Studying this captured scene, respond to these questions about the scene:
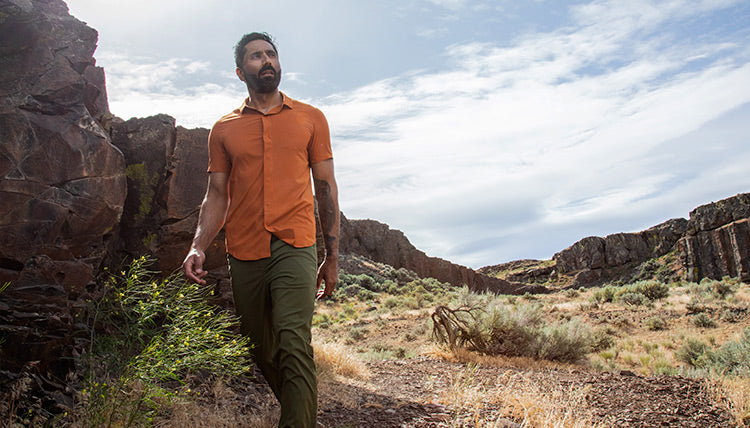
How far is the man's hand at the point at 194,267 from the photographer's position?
115 inches

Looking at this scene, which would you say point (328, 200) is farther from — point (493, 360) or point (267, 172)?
point (493, 360)

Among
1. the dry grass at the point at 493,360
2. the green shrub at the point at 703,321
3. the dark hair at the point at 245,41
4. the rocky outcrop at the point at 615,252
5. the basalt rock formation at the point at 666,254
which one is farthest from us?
the rocky outcrop at the point at 615,252

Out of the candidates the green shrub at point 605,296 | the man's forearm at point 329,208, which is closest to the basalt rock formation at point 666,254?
the green shrub at point 605,296

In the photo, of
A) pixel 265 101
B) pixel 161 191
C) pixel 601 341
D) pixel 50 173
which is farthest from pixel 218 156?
pixel 601 341

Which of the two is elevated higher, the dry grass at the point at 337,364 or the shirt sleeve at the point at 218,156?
the shirt sleeve at the point at 218,156

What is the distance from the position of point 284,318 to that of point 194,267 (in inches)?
28.9

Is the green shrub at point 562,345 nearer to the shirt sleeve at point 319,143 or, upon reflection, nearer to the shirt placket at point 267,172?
→ the shirt sleeve at point 319,143

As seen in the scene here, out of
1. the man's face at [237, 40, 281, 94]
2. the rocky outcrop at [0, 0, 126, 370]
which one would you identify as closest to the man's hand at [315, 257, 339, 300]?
the man's face at [237, 40, 281, 94]

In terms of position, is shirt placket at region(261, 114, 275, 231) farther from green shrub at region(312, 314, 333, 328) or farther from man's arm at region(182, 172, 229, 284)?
green shrub at region(312, 314, 333, 328)

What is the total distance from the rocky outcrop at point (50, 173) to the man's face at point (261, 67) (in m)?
2.60

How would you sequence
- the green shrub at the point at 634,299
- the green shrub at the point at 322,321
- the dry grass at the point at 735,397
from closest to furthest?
1. the dry grass at the point at 735,397
2. the green shrub at the point at 322,321
3. the green shrub at the point at 634,299

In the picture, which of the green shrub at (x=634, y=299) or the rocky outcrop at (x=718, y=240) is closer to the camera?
the green shrub at (x=634, y=299)

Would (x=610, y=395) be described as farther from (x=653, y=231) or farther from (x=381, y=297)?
(x=653, y=231)

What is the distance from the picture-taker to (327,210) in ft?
11.0
